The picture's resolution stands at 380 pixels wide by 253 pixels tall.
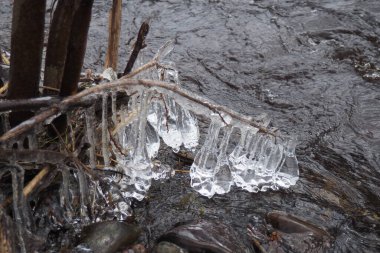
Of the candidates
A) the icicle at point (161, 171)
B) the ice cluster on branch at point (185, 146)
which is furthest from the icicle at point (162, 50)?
the icicle at point (161, 171)

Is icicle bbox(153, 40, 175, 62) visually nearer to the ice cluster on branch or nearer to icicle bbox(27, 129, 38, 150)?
the ice cluster on branch

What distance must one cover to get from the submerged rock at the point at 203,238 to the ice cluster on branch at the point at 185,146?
0.44 metres

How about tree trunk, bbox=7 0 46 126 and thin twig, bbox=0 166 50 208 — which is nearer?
tree trunk, bbox=7 0 46 126

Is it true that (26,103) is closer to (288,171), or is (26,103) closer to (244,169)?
(244,169)

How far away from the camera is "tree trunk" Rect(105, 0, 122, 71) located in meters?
2.83

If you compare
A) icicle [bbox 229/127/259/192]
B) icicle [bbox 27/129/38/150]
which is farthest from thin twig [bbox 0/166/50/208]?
icicle [bbox 229/127/259/192]

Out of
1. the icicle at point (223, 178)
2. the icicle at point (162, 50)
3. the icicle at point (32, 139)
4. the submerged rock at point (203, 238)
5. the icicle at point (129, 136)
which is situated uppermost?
the icicle at point (162, 50)

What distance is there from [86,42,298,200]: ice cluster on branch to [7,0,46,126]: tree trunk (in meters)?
0.36

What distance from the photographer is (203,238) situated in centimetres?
241

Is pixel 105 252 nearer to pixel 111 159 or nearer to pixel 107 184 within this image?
pixel 107 184

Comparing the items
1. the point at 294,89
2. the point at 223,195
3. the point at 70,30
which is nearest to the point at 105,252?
the point at 223,195

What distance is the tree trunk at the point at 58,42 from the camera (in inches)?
82.7

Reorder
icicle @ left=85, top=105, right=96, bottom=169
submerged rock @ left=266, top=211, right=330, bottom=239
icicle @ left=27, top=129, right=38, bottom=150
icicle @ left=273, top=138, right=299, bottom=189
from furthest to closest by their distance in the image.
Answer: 1. icicle @ left=273, top=138, right=299, bottom=189
2. submerged rock @ left=266, top=211, right=330, bottom=239
3. icicle @ left=85, top=105, right=96, bottom=169
4. icicle @ left=27, top=129, right=38, bottom=150

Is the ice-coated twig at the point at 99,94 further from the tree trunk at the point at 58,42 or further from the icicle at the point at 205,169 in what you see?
the icicle at the point at 205,169
